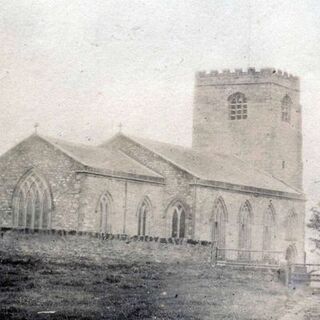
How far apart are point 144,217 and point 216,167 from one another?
6.71 meters

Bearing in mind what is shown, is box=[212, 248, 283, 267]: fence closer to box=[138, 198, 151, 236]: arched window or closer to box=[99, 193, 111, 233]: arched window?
box=[138, 198, 151, 236]: arched window

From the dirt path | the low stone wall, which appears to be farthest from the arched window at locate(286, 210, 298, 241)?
the dirt path

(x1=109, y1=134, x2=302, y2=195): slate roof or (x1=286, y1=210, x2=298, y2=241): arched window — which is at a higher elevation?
(x1=109, y1=134, x2=302, y2=195): slate roof

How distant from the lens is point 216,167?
46000 millimetres

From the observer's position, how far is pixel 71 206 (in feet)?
121

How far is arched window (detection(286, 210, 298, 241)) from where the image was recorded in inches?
1907

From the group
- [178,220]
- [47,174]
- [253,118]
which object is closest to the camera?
[47,174]

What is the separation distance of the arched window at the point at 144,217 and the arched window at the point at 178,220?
1434mm

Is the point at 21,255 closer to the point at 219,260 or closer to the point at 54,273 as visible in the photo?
the point at 54,273

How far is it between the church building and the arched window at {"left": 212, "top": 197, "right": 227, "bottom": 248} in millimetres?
52

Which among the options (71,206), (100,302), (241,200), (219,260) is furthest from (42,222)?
(100,302)

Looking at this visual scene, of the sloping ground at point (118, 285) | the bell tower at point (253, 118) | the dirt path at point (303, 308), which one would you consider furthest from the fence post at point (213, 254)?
the bell tower at point (253, 118)

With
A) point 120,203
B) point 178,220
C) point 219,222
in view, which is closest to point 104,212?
point 120,203

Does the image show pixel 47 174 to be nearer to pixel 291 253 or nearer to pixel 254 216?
pixel 254 216
